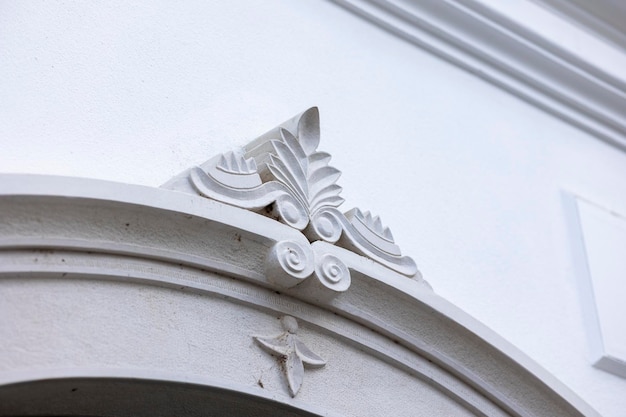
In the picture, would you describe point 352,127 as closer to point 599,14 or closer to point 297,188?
point 297,188

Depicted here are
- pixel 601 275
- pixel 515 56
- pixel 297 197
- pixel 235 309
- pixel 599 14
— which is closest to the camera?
pixel 235 309

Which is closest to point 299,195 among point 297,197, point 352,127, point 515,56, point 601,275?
point 297,197

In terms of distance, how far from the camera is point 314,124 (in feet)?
5.25

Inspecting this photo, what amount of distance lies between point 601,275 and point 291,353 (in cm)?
94

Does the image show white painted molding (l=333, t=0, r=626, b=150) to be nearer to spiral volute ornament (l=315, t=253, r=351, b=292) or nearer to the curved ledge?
spiral volute ornament (l=315, t=253, r=351, b=292)

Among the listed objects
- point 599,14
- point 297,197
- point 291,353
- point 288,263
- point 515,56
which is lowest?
point 291,353

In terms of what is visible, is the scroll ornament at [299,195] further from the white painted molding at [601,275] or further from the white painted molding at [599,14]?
the white painted molding at [599,14]

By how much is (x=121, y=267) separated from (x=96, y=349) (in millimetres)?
131

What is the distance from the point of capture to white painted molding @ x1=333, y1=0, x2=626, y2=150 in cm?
213

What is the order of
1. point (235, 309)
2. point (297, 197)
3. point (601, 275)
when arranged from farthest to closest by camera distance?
point (601, 275) → point (297, 197) → point (235, 309)

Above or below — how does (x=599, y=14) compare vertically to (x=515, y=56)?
above

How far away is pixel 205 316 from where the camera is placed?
1363 mm

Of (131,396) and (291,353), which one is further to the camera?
(291,353)

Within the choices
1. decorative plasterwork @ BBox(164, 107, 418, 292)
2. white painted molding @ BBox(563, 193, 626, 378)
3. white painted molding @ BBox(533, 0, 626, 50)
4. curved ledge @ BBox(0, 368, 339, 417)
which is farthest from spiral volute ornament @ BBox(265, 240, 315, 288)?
white painted molding @ BBox(533, 0, 626, 50)
